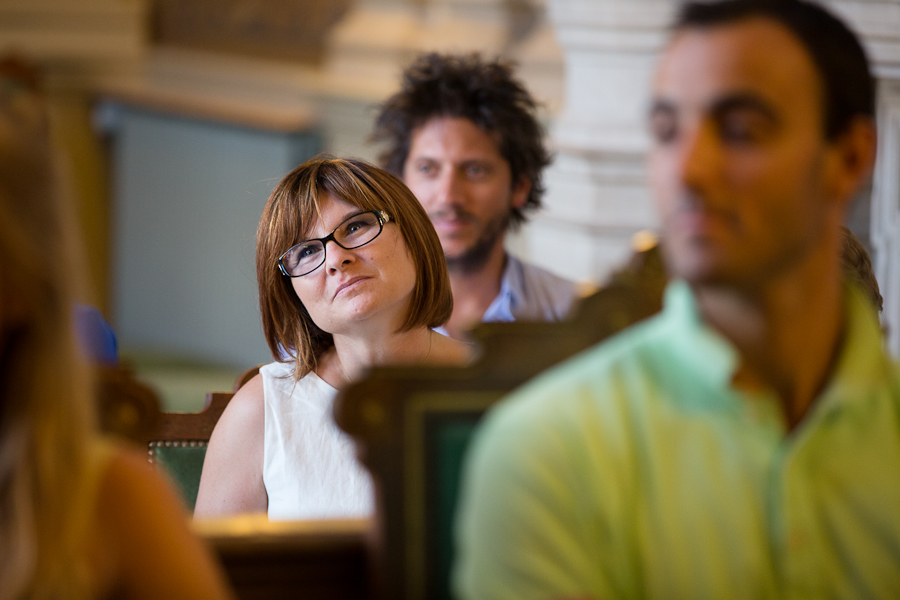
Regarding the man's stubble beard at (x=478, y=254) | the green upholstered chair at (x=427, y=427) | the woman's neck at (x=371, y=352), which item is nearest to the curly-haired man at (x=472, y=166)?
the man's stubble beard at (x=478, y=254)

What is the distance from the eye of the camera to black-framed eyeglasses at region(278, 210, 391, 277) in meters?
2.09

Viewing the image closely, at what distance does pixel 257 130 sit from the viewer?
6477 mm

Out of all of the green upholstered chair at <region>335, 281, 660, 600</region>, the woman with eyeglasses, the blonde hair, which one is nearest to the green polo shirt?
the green upholstered chair at <region>335, 281, 660, 600</region>

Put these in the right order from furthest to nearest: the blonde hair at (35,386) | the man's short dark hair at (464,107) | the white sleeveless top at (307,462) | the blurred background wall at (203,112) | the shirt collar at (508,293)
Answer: the blurred background wall at (203,112) → the man's short dark hair at (464,107) → the shirt collar at (508,293) → the white sleeveless top at (307,462) → the blonde hair at (35,386)

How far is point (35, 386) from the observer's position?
1.06 metres

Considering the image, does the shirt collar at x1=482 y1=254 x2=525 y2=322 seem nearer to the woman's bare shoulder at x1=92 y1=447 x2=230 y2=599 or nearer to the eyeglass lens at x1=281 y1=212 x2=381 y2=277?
the eyeglass lens at x1=281 y1=212 x2=381 y2=277

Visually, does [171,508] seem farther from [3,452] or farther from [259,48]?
[259,48]

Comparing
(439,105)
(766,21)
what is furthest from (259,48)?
(766,21)

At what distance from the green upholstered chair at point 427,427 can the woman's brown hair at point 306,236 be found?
85cm

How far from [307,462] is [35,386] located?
3.48 ft

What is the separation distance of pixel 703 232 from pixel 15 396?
27.0 inches

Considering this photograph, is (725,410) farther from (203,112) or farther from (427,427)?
(203,112)

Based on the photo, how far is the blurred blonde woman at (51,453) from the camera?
105 cm

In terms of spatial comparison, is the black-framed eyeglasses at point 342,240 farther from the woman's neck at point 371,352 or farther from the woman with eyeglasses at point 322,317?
the woman's neck at point 371,352
